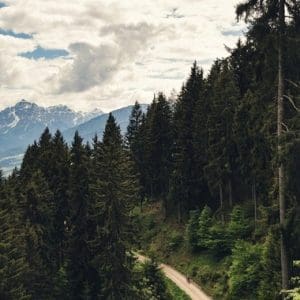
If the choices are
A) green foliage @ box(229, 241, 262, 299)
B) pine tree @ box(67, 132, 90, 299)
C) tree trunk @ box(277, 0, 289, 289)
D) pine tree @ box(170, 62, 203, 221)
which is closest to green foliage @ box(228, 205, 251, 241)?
green foliage @ box(229, 241, 262, 299)

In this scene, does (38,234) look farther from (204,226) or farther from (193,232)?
(193,232)

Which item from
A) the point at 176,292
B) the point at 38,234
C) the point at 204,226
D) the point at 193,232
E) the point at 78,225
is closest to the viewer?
the point at 78,225

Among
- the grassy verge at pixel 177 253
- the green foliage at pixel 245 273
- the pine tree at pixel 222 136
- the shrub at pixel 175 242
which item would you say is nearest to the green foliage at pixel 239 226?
the grassy verge at pixel 177 253

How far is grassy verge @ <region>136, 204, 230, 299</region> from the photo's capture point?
1742 inches

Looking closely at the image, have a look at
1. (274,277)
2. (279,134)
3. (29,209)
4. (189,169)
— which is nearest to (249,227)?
(189,169)

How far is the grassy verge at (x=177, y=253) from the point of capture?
145 feet

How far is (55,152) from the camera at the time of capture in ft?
166

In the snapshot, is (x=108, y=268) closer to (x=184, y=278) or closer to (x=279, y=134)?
(x=184, y=278)

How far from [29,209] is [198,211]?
2142cm

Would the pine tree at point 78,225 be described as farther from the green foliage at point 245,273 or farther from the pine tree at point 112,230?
the green foliage at point 245,273

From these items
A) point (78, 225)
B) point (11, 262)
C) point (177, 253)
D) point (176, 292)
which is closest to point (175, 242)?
point (177, 253)

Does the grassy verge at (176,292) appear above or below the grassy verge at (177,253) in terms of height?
below

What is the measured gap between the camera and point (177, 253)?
182 feet

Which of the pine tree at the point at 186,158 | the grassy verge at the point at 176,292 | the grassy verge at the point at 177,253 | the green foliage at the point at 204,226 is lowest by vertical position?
the grassy verge at the point at 176,292
